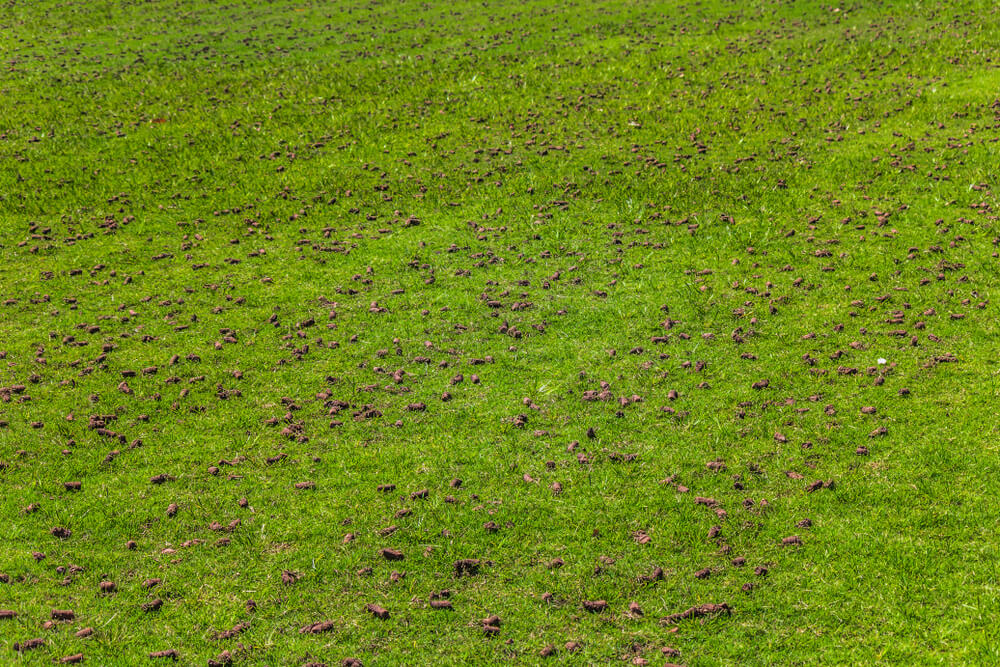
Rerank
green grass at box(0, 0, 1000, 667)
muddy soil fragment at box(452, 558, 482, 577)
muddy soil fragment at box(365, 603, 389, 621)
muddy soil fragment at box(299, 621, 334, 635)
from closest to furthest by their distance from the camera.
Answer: muddy soil fragment at box(299, 621, 334, 635) → muddy soil fragment at box(365, 603, 389, 621) → green grass at box(0, 0, 1000, 667) → muddy soil fragment at box(452, 558, 482, 577)

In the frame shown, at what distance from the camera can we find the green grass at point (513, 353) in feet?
31.1

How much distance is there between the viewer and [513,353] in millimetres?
14516

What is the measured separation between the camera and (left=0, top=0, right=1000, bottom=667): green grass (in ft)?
31.1

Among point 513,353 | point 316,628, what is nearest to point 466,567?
point 316,628

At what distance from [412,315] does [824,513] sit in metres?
8.77

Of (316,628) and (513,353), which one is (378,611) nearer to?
(316,628)

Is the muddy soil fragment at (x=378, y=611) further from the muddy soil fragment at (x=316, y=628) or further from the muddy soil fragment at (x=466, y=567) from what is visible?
the muddy soil fragment at (x=466, y=567)

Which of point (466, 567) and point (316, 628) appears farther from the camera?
point (466, 567)

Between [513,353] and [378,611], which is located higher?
[513,353]

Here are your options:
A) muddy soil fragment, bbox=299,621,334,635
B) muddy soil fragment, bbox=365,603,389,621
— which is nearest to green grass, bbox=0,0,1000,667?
muddy soil fragment, bbox=299,621,334,635

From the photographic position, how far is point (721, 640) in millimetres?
8883

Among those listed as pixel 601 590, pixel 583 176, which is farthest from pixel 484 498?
pixel 583 176

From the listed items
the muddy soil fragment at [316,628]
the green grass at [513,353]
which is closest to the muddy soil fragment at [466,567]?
the green grass at [513,353]

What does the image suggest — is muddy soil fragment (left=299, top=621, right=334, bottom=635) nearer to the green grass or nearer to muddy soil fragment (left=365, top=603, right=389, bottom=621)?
the green grass
